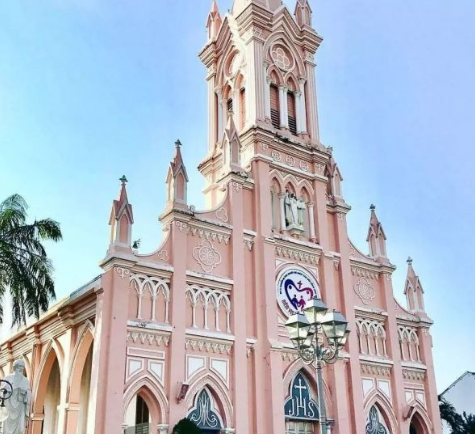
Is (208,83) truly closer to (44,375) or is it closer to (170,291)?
(170,291)

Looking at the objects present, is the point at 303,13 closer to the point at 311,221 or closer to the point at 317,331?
the point at 311,221

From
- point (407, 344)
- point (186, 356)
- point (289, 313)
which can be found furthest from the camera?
point (407, 344)

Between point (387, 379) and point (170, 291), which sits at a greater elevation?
point (170, 291)

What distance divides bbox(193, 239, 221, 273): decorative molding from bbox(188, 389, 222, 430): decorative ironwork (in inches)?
149

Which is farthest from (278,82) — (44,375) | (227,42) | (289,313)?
(44,375)

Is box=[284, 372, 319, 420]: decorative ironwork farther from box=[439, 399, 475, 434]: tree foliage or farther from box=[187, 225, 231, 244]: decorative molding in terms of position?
box=[439, 399, 475, 434]: tree foliage

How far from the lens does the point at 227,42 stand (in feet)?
88.4

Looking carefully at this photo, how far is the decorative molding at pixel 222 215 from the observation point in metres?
21.4

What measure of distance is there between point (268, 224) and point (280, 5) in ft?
35.4

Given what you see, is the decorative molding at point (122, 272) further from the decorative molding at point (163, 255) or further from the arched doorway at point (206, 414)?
the arched doorway at point (206, 414)

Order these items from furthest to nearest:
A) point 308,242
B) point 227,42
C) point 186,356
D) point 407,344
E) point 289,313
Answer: point 227,42
point 407,344
point 308,242
point 289,313
point 186,356

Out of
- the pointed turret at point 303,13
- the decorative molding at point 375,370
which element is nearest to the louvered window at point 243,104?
the pointed turret at point 303,13

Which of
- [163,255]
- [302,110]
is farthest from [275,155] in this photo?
[163,255]

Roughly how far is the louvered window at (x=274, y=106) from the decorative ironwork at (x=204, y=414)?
1092 centimetres
